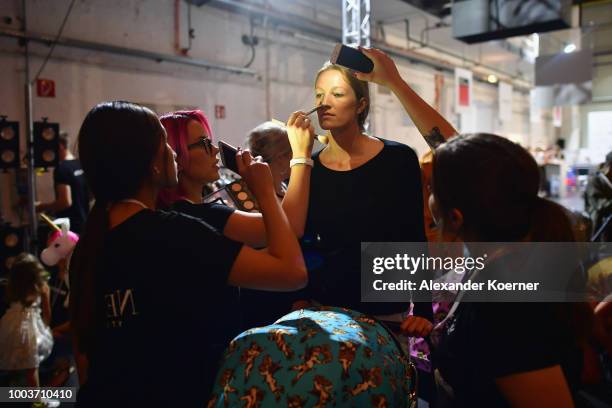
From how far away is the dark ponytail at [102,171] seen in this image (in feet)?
3.03

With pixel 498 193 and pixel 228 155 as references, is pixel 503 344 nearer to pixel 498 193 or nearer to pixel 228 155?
pixel 498 193

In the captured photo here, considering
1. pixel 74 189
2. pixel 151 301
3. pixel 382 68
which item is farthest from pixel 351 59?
pixel 74 189

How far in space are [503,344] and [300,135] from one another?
0.71 metres

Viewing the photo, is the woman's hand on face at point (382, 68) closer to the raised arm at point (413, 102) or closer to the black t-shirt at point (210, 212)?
the raised arm at point (413, 102)

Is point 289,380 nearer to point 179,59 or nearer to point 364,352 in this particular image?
point 364,352

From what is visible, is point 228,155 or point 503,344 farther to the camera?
point 228,155

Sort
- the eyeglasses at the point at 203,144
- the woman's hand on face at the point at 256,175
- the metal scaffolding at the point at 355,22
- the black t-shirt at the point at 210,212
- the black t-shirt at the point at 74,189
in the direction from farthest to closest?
the metal scaffolding at the point at 355,22 < the black t-shirt at the point at 74,189 < the eyeglasses at the point at 203,144 < the black t-shirt at the point at 210,212 < the woman's hand on face at the point at 256,175

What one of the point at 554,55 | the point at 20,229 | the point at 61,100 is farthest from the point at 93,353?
the point at 554,55

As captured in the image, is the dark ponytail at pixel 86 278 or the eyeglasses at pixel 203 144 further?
the eyeglasses at pixel 203 144

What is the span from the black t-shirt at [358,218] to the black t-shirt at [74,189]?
333 cm

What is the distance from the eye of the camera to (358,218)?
138cm

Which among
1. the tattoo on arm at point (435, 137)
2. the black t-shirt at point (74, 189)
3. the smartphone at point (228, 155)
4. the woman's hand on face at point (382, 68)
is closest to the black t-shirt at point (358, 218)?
the tattoo on arm at point (435, 137)

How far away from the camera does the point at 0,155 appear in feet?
13.0

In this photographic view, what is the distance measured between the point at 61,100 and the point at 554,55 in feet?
16.5
